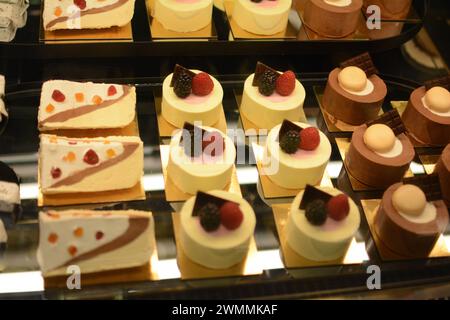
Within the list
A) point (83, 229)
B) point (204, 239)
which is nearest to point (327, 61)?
point (204, 239)

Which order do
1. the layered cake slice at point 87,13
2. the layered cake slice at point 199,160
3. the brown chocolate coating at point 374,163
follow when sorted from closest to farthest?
the layered cake slice at point 199,160
the brown chocolate coating at point 374,163
the layered cake slice at point 87,13

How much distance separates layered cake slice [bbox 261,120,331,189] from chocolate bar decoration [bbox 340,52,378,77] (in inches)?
21.8

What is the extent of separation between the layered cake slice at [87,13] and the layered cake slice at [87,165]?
0.79 m

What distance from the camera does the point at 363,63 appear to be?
A: 12.1ft

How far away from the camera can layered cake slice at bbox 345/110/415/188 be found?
10.9 ft

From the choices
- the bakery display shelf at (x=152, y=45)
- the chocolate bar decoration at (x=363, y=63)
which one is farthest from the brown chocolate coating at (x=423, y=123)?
the bakery display shelf at (x=152, y=45)

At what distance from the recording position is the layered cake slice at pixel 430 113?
141 inches

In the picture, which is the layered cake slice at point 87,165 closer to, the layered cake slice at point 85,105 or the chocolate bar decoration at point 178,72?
the layered cake slice at point 85,105

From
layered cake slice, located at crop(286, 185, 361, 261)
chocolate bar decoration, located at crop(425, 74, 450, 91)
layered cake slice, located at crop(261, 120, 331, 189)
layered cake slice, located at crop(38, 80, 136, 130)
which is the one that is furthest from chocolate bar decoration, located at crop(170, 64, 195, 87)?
chocolate bar decoration, located at crop(425, 74, 450, 91)

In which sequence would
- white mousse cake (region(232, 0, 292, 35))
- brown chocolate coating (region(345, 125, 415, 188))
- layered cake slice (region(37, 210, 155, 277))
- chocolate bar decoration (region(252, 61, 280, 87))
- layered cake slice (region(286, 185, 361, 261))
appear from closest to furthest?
layered cake slice (region(37, 210, 155, 277)) < layered cake slice (region(286, 185, 361, 261)) < brown chocolate coating (region(345, 125, 415, 188)) < chocolate bar decoration (region(252, 61, 280, 87)) < white mousse cake (region(232, 0, 292, 35))

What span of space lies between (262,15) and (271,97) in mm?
556

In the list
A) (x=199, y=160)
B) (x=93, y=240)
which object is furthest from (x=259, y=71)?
(x=93, y=240)

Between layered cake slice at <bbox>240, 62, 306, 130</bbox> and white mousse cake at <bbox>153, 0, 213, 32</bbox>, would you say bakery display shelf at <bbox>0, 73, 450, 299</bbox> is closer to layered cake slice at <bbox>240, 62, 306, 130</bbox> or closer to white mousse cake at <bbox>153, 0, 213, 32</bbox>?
layered cake slice at <bbox>240, 62, 306, 130</bbox>

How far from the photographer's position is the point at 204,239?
2885 millimetres
